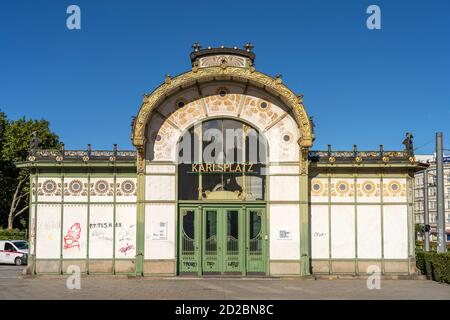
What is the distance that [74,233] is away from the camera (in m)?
23.7

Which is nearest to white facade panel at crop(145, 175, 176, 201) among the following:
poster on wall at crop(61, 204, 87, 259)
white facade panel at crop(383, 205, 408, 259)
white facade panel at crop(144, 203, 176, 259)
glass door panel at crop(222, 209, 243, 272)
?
white facade panel at crop(144, 203, 176, 259)

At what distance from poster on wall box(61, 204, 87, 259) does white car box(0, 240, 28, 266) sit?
14.7m

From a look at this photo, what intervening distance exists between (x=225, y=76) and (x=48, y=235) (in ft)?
31.7

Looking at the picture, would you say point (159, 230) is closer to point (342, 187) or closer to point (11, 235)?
point (342, 187)

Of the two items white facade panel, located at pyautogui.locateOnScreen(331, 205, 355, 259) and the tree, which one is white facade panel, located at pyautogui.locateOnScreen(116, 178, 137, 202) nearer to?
white facade panel, located at pyautogui.locateOnScreen(331, 205, 355, 259)

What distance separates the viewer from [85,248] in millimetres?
23672

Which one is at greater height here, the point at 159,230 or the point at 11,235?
the point at 159,230

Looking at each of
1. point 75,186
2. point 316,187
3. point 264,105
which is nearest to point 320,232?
point 316,187

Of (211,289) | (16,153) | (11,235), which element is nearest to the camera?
(211,289)

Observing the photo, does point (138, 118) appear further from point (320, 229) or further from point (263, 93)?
point (320, 229)

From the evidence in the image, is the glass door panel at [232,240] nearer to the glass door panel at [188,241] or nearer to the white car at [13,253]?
the glass door panel at [188,241]

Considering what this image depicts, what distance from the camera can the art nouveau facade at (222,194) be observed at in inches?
918

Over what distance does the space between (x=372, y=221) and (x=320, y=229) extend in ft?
7.16

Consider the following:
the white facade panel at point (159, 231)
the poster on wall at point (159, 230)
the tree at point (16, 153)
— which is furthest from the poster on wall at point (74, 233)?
the tree at point (16, 153)
